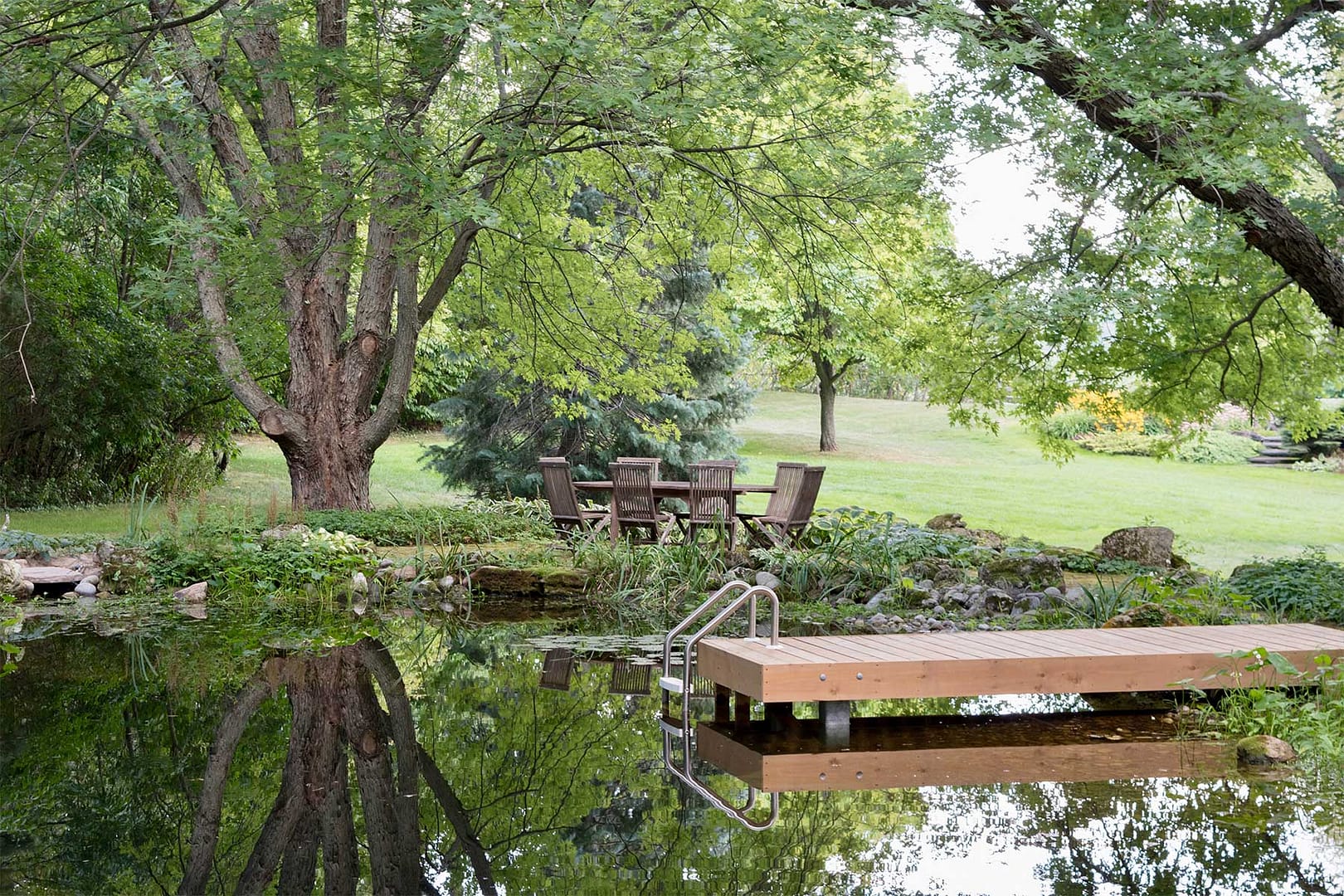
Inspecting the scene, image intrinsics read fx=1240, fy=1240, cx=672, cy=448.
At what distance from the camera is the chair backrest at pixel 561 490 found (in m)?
11.7

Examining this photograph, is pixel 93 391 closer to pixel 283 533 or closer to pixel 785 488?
pixel 283 533

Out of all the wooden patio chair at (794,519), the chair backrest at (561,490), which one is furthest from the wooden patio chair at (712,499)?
the chair backrest at (561,490)

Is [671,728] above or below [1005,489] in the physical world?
above

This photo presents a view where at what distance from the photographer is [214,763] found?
5023mm

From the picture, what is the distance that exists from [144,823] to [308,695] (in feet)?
6.90

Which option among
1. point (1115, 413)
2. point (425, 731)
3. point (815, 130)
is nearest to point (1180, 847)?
point (425, 731)

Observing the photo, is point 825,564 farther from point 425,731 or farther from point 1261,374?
point 425,731

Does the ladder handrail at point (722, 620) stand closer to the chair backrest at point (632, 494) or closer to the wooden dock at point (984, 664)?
the wooden dock at point (984, 664)

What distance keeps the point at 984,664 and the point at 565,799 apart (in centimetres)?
225

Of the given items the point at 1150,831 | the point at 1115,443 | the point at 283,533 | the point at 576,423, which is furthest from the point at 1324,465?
the point at 1150,831

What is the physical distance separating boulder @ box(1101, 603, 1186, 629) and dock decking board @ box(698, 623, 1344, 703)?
1185 millimetres

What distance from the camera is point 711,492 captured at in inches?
457

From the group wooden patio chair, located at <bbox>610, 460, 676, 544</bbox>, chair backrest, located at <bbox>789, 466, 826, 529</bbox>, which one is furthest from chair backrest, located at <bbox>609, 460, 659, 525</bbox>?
chair backrest, located at <bbox>789, 466, 826, 529</bbox>

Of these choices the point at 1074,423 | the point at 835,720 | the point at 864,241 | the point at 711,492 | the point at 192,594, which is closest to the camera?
the point at 835,720
